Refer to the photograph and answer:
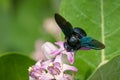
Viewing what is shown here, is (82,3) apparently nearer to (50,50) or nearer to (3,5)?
(50,50)

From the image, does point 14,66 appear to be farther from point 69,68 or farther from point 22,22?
point 22,22

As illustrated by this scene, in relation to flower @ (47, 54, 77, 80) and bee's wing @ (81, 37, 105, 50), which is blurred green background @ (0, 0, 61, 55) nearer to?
flower @ (47, 54, 77, 80)

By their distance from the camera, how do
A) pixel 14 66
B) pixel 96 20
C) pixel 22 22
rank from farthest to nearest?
pixel 22 22 < pixel 96 20 < pixel 14 66

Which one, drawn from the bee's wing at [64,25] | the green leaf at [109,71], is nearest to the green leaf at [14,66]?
the bee's wing at [64,25]

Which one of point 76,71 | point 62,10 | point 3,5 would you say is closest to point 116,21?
point 62,10

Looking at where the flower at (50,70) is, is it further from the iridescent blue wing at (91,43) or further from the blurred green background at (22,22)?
the blurred green background at (22,22)

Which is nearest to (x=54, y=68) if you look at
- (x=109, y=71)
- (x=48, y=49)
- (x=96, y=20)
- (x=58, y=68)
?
(x=58, y=68)

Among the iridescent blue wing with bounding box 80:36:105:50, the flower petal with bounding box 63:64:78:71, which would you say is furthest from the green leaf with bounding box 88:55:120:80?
the flower petal with bounding box 63:64:78:71

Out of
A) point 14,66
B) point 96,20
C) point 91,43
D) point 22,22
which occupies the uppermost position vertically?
point 22,22
